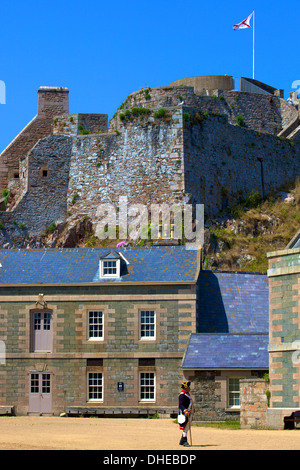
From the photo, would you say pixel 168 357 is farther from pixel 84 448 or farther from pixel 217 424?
pixel 84 448

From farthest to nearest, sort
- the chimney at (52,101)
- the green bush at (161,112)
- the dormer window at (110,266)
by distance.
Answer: the chimney at (52,101)
the green bush at (161,112)
the dormer window at (110,266)

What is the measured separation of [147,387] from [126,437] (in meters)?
14.6

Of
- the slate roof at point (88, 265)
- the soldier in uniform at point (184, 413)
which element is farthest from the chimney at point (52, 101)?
the soldier in uniform at point (184, 413)

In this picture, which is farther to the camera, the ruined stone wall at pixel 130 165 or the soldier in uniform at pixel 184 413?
the ruined stone wall at pixel 130 165

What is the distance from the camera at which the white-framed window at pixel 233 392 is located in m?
40.2

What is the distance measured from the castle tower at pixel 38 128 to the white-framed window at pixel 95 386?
86.5 feet

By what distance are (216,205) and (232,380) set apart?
73.9ft

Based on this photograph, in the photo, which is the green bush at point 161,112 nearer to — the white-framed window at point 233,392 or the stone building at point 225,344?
the stone building at point 225,344

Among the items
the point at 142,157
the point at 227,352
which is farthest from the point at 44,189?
the point at 227,352

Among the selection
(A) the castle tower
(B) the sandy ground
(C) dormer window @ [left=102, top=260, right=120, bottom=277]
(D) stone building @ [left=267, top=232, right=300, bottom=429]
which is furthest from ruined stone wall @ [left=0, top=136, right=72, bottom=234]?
→ (D) stone building @ [left=267, top=232, right=300, bottom=429]

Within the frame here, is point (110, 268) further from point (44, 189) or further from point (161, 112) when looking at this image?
point (44, 189)

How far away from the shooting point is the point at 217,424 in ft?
124

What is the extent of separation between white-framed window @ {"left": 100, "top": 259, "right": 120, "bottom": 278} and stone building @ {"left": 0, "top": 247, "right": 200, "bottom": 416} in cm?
4
